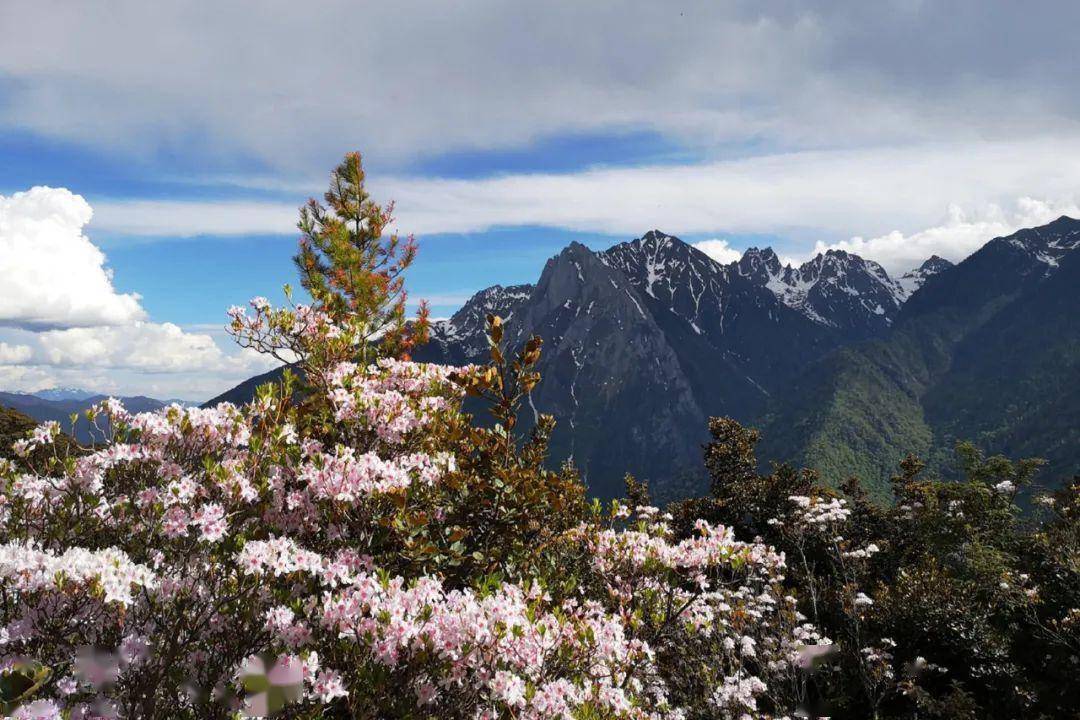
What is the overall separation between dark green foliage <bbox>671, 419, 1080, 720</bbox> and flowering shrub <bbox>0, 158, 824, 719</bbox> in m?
11.6

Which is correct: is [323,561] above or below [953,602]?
above

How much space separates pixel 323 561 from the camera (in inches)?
187

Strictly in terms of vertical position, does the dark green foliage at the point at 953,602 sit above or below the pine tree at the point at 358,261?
below

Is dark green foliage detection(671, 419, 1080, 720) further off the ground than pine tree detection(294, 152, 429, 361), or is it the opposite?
pine tree detection(294, 152, 429, 361)

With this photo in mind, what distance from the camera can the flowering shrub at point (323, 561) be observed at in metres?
3.88

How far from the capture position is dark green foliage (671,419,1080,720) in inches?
532

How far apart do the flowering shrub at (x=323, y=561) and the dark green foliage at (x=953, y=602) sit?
11582mm

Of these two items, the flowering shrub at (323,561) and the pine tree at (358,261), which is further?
the pine tree at (358,261)

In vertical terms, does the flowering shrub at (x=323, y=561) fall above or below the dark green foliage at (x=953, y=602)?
above

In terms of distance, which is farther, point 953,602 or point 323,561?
point 953,602

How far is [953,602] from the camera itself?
55.0 feet

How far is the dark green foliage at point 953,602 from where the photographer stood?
44.3ft

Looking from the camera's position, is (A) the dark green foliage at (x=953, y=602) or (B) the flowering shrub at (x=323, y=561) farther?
(A) the dark green foliage at (x=953, y=602)

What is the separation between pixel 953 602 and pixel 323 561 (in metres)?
18.9
